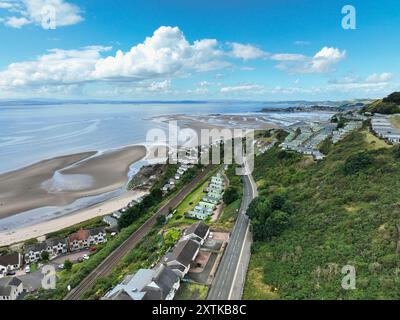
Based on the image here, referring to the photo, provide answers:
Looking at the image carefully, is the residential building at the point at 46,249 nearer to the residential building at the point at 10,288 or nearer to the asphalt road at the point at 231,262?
the residential building at the point at 10,288

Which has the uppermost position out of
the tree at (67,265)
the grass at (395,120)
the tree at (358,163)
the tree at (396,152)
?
the grass at (395,120)

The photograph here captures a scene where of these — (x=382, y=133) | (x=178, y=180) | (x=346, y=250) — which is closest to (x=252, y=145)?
(x=178, y=180)

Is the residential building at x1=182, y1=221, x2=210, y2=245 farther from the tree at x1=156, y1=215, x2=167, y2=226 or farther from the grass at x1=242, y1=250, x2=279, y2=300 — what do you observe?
the tree at x1=156, y1=215, x2=167, y2=226

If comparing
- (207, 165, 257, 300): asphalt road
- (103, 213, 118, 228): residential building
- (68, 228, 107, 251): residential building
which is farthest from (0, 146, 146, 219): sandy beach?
(207, 165, 257, 300): asphalt road

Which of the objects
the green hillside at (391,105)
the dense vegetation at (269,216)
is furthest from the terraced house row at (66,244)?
the green hillside at (391,105)
